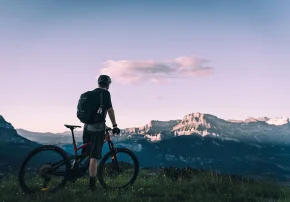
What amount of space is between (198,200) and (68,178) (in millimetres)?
3827

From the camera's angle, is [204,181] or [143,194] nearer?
[143,194]

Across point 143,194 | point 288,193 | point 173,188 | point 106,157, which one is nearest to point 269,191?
point 288,193

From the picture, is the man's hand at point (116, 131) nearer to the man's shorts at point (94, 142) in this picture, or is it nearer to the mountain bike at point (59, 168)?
the mountain bike at point (59, 168)

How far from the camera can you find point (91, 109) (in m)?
8.93

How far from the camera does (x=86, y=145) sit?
9070 millimetres

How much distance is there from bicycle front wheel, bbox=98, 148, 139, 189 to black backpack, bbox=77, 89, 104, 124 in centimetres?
141

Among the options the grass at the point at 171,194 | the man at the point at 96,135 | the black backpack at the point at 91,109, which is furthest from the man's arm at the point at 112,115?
the grass at the point at 171,194

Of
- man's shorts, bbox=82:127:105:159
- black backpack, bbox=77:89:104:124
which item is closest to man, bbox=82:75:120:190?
man's shorts, bbox=82:127:105:159

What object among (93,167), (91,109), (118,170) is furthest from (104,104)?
(118,170)

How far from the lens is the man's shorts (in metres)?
8.95

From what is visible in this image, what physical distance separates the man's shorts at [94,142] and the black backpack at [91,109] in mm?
369

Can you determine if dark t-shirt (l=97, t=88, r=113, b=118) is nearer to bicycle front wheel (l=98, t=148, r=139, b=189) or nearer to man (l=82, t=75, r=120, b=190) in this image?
man (l=82, t=75, r=120, b=190)

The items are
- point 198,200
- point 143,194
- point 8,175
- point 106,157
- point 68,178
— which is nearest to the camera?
point 198,200

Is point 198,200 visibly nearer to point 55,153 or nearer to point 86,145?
point 86,145
